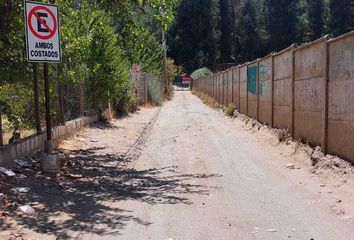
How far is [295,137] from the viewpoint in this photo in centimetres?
1165

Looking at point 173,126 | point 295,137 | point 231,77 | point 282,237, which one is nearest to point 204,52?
point 231,77

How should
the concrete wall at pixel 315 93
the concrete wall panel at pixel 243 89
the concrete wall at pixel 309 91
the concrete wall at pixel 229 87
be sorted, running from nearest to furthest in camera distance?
the concrete wall at pixel 315 93
the concrete wall at pixel 309 91
the concrete wall panel at pixel 243 89
the concrete wall at pixel 229 87

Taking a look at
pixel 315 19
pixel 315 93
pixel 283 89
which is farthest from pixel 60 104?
pixel 315 19

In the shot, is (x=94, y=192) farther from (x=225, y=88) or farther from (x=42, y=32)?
(x=225, y=88)

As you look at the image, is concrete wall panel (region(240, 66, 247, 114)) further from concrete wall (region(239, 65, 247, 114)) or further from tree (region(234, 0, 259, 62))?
tree (region(234, 0, 259, 62))

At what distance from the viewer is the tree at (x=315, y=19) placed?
94812mm

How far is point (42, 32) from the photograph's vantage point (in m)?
7.98

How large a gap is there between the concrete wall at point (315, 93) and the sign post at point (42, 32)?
15.1 feet

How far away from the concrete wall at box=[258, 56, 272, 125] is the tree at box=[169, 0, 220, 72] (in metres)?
81.5

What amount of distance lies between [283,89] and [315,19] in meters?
87.6

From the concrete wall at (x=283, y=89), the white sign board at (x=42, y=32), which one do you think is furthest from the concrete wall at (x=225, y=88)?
the white sign board at (x=42, y=32)

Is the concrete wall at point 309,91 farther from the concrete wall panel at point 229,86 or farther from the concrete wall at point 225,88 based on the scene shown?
the concrete wall at point 225,88

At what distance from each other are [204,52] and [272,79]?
281 feet

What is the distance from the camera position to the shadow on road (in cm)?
582
